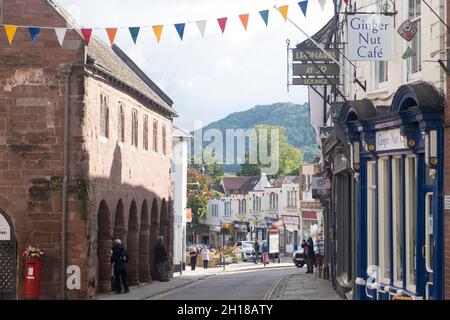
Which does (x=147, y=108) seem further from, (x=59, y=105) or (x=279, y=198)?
(x=279, y=198)

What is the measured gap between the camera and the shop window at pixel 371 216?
20656 millimetres

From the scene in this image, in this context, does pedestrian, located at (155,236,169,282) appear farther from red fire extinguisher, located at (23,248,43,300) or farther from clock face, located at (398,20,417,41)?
clock face, located at (398,20,417,41)

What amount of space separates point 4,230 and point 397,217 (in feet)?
45.2

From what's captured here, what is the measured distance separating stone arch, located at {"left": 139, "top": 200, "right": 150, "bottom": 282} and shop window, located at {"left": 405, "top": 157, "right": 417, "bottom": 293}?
67.5 feet

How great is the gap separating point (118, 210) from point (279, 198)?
5765 cm

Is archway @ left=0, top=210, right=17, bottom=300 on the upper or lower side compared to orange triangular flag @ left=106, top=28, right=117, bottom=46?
lower

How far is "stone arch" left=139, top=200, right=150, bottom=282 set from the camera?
37.6 metres

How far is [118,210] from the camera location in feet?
109

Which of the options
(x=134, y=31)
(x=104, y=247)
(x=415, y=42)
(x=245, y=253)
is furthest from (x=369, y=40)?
(x=245, y=253)

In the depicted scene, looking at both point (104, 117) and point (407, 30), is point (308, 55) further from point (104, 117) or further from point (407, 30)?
point (407, 30)

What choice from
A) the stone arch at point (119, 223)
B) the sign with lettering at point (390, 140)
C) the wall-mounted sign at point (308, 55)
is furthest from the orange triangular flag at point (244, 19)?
the stone arch at point (119, 223)

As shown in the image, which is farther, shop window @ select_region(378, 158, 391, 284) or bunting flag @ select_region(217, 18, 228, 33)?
bunting flag @ select_region(217, 18, 228, 33)

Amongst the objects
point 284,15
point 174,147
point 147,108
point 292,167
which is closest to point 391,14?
point 284,15

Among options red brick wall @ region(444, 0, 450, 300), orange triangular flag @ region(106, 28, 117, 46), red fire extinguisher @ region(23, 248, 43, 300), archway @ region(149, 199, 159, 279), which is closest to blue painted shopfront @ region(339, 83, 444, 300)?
red brick wall @ region(444, 0, 450, 300)
